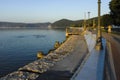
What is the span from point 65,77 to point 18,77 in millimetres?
4028

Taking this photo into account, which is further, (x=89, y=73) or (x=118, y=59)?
(x=118, y=59)

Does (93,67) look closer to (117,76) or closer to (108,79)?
(108,79)

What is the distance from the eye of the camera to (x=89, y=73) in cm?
981

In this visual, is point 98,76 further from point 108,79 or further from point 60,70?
point 60,70

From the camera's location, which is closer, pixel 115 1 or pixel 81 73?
pixel 81 73

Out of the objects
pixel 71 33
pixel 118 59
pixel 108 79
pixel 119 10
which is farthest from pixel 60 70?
pixel 71 33

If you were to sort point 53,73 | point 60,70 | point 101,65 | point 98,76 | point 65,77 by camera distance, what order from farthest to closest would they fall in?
point 60,70
point 53,73
point 65,77
point 101,65
point 98,76

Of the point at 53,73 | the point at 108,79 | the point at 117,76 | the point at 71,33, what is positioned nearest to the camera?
the point at 108,79

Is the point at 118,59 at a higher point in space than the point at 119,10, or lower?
lower

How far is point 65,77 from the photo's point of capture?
14.4m

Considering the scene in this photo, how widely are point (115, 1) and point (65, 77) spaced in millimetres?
44357

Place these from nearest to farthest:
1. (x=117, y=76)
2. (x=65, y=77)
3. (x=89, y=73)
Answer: (x=89, y=73) < (x=117, y=76) < (x=65, y=77)

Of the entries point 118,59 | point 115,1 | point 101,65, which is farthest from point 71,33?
point 101,65

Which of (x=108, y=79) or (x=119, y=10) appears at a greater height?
(x=119, y=10)
